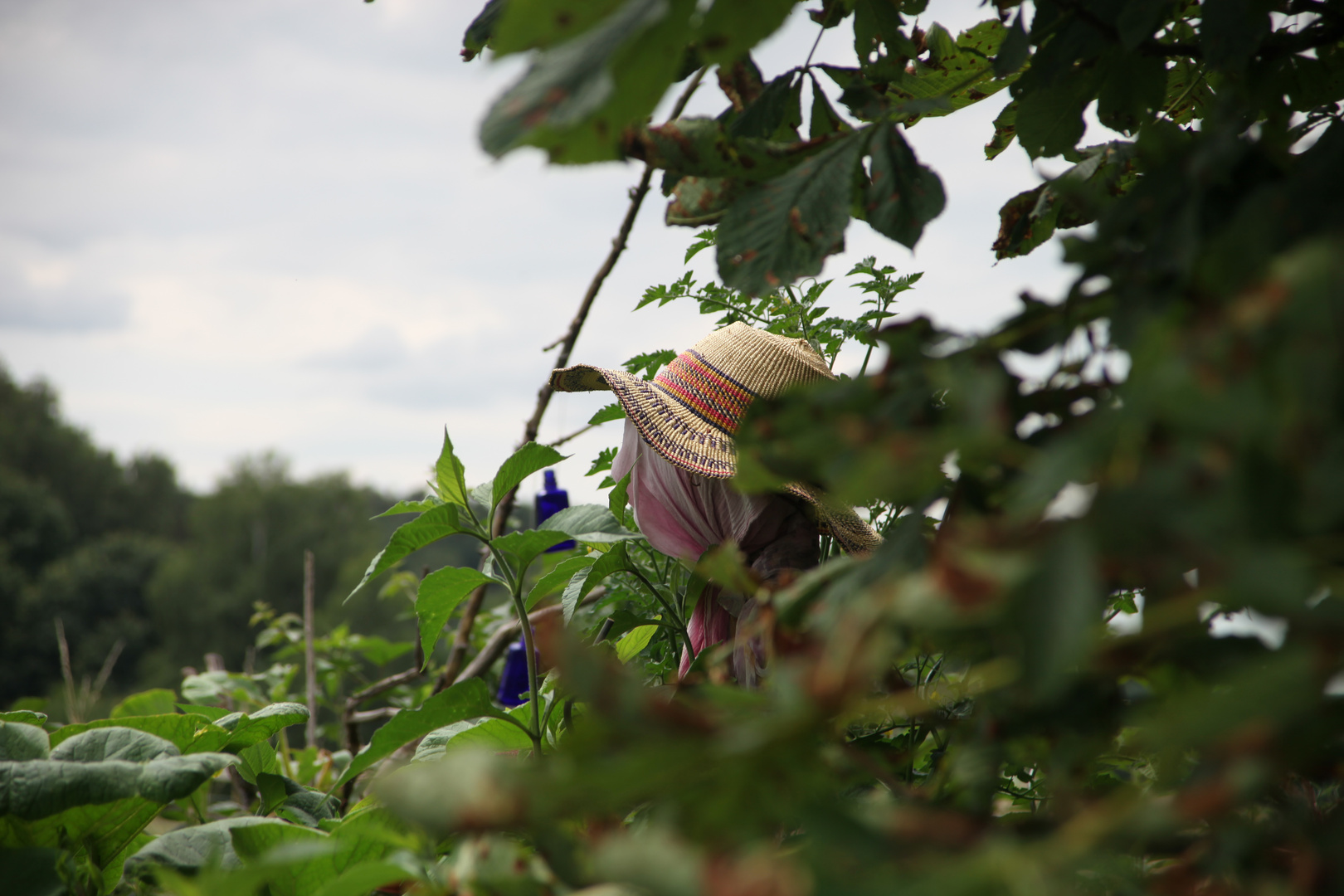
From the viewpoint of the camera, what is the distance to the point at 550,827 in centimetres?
33

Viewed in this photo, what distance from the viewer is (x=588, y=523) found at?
0.92 metres

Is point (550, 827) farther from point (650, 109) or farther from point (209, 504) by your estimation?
point (209, 504)

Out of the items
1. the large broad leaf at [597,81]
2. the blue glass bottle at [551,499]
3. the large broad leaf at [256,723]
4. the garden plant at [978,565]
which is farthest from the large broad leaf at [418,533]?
the blue glass bottle at [551,499]

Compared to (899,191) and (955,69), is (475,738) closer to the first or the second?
(899,191)

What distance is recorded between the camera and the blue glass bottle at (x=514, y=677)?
5.62ft

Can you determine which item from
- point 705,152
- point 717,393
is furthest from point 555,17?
point 717,393

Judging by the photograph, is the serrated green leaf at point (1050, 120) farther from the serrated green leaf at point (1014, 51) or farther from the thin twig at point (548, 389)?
the thin twig at point (548, 389)

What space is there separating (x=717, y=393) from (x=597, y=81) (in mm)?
841

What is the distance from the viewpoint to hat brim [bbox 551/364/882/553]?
40.4 inches

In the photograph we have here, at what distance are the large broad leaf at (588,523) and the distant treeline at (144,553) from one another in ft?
43.7

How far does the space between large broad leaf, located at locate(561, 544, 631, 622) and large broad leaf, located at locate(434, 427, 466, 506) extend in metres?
0.18

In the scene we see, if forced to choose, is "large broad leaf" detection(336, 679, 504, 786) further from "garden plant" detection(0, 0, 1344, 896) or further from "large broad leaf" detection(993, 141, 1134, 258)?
"large broad leaf" detection(993, 141, 1134, 258)

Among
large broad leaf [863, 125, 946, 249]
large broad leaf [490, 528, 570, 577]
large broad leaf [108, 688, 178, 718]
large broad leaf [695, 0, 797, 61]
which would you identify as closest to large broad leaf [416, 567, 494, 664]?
large broad leaf [490, 528, 570, 577]

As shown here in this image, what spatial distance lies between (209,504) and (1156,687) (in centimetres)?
2367
